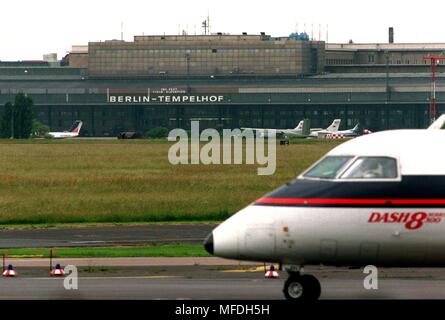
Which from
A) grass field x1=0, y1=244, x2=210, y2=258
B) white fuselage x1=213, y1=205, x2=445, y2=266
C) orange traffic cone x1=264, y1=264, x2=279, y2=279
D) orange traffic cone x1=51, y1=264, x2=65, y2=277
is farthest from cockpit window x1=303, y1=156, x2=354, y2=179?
grass field x1=0, y1=244, x2=210, y2=258

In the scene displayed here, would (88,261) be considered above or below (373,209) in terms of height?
below

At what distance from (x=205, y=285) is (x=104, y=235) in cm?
2299

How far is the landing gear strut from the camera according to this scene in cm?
2484

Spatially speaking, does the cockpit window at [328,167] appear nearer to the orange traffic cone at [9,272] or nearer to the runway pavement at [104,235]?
the orange traffic cone at [9,272]

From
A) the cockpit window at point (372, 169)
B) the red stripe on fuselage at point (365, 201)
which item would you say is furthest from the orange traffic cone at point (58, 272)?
the cockpit window at point (372, 169)

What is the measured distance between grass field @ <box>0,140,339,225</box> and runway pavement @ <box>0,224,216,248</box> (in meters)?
5.50

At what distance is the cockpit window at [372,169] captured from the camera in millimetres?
24547

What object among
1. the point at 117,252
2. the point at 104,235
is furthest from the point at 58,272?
the point at 104,235

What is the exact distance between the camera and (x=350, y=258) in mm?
24531

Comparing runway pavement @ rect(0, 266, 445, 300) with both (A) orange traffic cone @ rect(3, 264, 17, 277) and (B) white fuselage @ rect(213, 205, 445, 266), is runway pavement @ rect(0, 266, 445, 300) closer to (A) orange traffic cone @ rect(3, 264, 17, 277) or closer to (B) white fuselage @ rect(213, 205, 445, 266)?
(A) orange traffic cone @ rect(3, 264, 17, 277)
